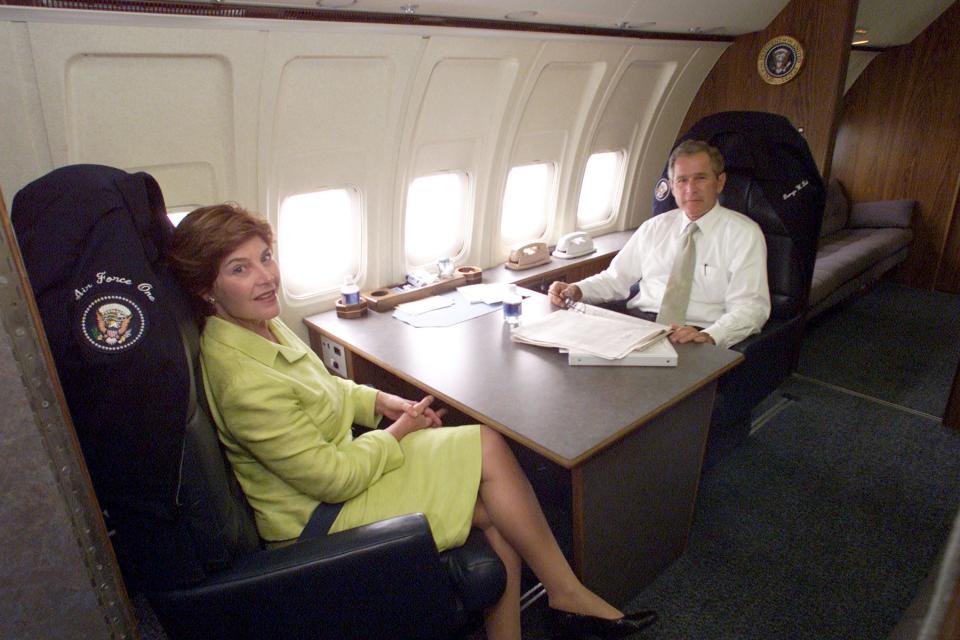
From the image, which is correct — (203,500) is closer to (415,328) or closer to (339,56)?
(415,328)

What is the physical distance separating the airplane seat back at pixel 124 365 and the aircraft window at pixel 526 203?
2.95 m

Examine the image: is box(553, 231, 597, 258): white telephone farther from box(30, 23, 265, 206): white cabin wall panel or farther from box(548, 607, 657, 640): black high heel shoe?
box(548, 607, 657, 640): black high heel shoe

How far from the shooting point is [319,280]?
326cm

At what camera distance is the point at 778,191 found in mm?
3006

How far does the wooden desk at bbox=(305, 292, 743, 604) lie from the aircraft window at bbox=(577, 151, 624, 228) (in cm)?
252

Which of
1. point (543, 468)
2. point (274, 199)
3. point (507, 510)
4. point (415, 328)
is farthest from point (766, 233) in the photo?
point (274, 199)

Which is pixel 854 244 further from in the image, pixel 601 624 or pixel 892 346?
pixel 601 624

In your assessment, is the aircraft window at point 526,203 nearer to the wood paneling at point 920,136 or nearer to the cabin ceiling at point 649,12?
the cabin ceiling at point 649,12

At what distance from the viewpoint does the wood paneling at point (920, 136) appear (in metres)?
5.61

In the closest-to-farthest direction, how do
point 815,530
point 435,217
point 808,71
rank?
point 815,530
point 435,217
point 808,71

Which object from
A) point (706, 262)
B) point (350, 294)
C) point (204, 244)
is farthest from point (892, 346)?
point (204, 244)

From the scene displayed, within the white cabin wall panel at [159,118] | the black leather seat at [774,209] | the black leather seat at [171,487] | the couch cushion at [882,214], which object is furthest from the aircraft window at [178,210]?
the couch cushion at [882,214]

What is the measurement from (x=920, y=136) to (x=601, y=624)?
628 cm

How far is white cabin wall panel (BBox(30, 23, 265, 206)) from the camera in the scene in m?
2.02
